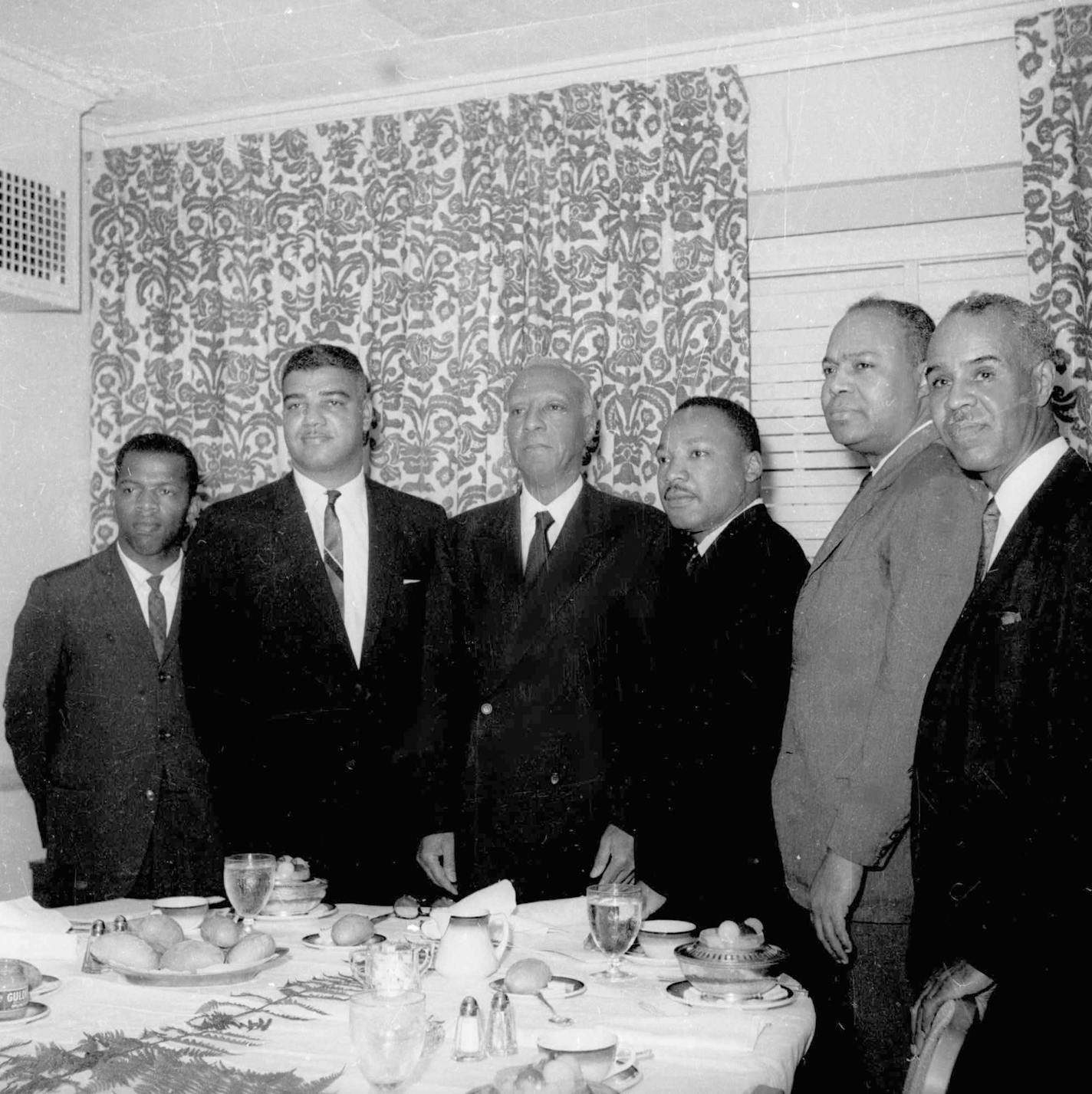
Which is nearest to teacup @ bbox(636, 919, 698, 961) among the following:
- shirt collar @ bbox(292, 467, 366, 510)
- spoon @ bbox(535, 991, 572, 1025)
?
spoon @ bbox(535, 991, 572, 1025)

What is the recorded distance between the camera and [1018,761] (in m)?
1.85

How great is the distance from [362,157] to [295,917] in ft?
10.2

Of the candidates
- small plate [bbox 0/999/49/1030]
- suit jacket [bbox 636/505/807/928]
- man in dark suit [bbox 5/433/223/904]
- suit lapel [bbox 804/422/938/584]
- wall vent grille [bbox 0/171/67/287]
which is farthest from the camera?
wall vent grille [bbox 0/171/67/287]

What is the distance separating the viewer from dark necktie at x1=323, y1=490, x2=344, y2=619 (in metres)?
3.29

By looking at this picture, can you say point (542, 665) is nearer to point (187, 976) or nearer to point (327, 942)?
point (327, 942)

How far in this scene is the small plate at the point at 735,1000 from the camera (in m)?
1.66

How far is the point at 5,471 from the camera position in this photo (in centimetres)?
460

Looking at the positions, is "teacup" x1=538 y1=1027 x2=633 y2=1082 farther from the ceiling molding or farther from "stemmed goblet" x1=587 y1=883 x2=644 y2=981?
the ceiling molding

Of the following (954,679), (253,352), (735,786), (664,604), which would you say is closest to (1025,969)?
(954,679)

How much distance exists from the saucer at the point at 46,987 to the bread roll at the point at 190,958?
0.14 m

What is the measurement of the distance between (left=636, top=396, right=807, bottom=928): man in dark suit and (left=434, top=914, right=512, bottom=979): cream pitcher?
3.11 feet

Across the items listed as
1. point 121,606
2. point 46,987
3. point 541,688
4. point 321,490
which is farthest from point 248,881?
point 121,606

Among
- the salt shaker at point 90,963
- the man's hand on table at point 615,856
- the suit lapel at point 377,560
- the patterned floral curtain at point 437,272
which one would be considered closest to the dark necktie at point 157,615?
the suit lapel at point 377,560

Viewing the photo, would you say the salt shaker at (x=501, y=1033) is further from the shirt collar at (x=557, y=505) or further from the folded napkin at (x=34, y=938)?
the shirt collar at (x=557, y=505)
